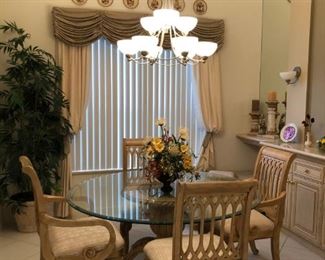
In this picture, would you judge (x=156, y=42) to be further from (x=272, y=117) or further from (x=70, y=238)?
(x=272, y=117)

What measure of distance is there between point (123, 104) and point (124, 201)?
7.08 ft

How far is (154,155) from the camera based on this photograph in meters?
2.80

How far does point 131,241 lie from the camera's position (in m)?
3.91

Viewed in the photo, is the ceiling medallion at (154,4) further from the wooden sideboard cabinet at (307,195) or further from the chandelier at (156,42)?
the wooden sideboard cabinet at (307,195)

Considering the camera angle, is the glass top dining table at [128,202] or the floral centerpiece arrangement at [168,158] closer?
the glass top dining table at [128,202]

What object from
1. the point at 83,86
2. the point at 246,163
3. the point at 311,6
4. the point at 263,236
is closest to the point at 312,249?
the point at 263,236

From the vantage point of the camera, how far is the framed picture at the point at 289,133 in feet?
13.9

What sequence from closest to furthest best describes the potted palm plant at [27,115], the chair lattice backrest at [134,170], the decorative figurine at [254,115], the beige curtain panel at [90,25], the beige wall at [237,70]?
the chair lattice backrest at [134,170] → the potted palm plant at [27,115] → the beige curtain panel at [90,25] → the beige wall at [237,70] → the decorative figurine at [254,115]

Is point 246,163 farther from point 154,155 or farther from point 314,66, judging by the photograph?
point 154,155

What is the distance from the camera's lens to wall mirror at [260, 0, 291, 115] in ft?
16.0

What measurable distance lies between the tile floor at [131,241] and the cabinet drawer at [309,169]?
0.69m

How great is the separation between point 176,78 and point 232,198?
2.94 m

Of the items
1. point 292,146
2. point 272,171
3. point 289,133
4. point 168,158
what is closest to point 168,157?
point 168,158

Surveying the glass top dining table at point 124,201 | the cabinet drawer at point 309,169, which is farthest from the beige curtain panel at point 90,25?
the cabinet drawer at point 309,169
